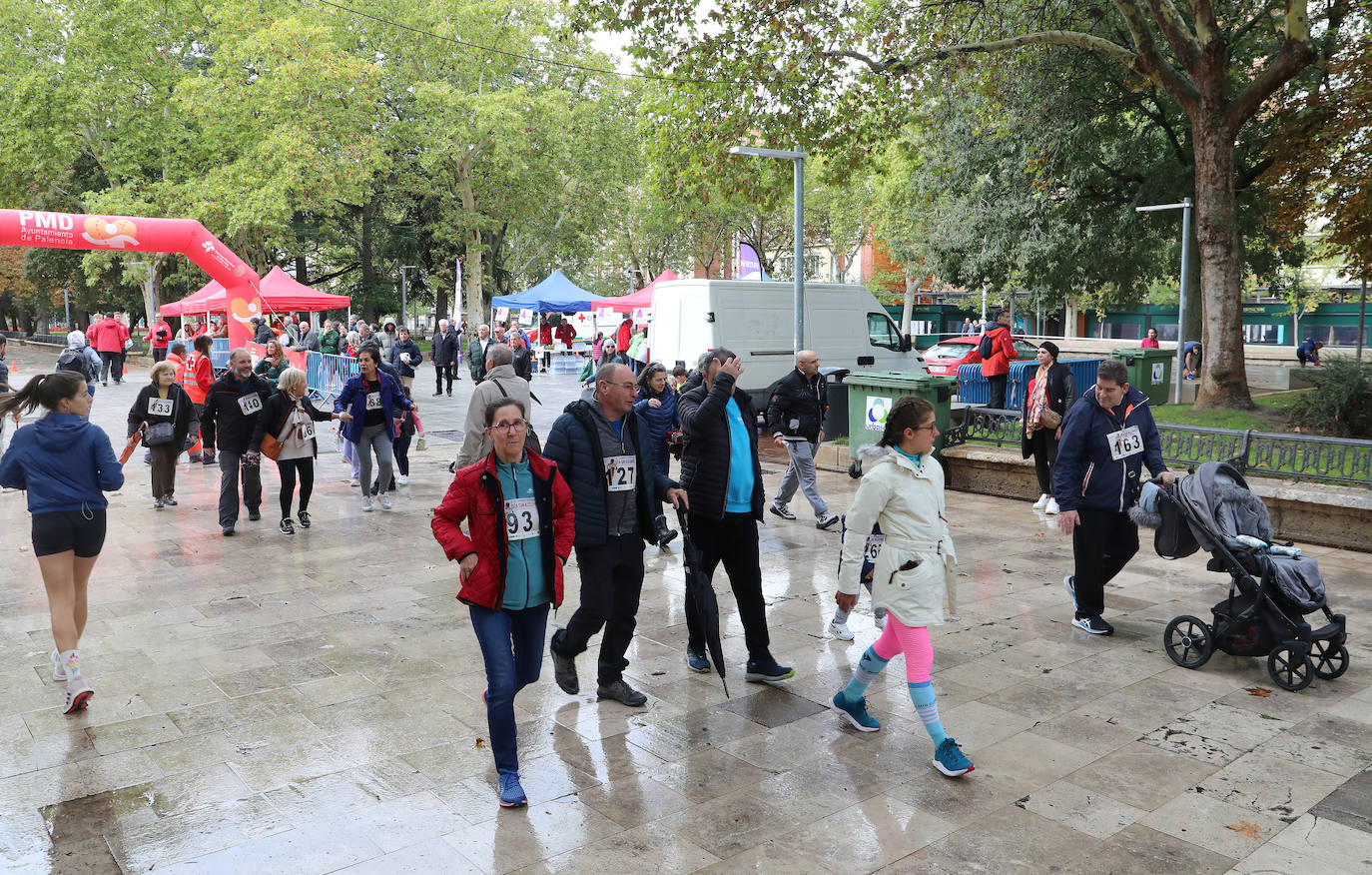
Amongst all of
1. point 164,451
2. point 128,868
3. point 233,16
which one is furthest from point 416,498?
point 233,16

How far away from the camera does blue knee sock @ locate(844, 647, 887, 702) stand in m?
4.88

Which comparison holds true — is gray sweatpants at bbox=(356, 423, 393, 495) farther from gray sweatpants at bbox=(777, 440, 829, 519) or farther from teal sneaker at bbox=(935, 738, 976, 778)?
teal sneaker at bbox=(935, 738, 976, 778)

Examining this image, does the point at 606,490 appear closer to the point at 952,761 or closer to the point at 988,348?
the point at 952,761

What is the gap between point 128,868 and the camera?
3775mm

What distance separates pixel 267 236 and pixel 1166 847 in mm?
39993

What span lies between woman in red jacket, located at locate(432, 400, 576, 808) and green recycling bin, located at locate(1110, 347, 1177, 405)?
602 inches

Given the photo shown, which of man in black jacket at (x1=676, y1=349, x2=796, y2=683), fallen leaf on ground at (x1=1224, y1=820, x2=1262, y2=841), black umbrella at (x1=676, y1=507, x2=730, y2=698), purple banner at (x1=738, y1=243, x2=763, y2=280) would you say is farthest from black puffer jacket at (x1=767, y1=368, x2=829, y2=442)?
purple banner at (x1=738, y1=243, x2=763, y2=280)

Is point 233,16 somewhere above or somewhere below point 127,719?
above

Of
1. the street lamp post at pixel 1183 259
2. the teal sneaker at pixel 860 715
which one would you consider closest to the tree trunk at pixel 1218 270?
the street lamp post at pixel 1183 259

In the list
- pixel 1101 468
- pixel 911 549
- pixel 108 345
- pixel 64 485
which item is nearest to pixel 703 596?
pixel 911 549

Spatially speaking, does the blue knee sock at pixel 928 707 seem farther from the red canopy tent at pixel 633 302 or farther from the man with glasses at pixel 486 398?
the red canopy tent at pixel 633 302

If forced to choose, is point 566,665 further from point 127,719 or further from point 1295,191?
point 1295,191

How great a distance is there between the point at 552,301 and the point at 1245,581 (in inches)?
1139

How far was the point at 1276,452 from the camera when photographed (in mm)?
9656
